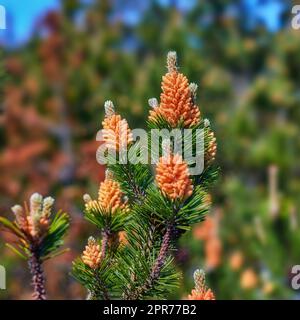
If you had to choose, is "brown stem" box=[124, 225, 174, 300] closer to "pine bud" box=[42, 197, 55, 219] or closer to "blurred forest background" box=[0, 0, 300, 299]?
"pine bud" box=[42, 197, 55, 219]

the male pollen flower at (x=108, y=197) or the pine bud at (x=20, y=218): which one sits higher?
the male pollen flower at (x=108, y=197)

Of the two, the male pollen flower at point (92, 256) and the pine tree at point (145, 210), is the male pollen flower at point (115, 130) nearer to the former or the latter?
the pine tree at point (145, 210)

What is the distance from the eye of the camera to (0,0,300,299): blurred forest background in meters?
3.21

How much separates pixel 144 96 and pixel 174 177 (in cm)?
305

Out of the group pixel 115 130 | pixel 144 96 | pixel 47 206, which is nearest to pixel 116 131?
pixel 115 130

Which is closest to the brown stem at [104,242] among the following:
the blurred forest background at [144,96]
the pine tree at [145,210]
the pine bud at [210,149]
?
the pine tree at [145,210]

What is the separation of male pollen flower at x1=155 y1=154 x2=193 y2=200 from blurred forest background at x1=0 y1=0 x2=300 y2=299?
6.91 ft

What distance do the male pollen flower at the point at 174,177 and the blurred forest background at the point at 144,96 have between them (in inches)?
82.9

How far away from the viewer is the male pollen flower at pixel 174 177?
1.83ft

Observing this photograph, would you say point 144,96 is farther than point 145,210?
Yes

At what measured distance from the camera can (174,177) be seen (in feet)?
1.83

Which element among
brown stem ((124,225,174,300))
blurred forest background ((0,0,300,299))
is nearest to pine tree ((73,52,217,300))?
brown stem ((124,225,174,300))

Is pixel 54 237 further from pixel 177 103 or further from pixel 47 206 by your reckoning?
pixel 177 103

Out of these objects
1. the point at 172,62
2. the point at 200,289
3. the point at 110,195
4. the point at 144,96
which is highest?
the point at 144,96
